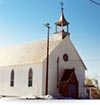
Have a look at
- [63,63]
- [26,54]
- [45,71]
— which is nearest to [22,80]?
[45,71]

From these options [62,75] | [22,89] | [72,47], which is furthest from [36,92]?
[72,47]

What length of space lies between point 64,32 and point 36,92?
204cm

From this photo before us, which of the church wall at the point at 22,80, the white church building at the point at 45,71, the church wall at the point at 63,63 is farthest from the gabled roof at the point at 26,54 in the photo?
the church wall at the point at 63,63

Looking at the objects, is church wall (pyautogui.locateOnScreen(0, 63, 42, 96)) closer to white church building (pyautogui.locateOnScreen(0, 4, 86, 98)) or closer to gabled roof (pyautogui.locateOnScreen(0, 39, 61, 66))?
white church building (pyautogui.locateOnScreen(0, 4, 86, 98))

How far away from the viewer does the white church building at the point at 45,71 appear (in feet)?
28.8

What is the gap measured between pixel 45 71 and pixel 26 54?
1888 mm

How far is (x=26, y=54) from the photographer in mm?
7770

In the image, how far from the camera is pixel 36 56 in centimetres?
834

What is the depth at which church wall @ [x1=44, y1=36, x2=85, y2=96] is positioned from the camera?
32.2 feet

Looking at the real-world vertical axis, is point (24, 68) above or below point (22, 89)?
above

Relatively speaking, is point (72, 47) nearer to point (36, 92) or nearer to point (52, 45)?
point (52, 45)

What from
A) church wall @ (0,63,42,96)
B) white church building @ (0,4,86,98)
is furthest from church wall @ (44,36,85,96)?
church wall @ (0,63,42,96)

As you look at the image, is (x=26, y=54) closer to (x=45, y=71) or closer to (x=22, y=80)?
(x=45, y=71)

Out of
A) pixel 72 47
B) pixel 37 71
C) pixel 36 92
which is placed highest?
pixel 72 47
